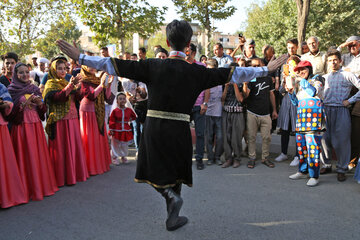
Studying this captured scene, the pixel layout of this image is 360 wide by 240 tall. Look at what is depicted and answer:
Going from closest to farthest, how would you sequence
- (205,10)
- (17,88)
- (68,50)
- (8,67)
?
(68,50)
(17,88)
(8,67)
(205,10)

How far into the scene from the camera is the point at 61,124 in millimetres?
4805

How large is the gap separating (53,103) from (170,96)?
8.79 ft

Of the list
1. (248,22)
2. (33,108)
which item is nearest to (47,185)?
(33,108)

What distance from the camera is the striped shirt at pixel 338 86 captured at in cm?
501

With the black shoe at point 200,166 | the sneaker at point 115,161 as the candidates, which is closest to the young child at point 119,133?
the sneaker at point 115,161

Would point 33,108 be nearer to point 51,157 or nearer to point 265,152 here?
point 51,157

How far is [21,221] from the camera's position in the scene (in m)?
3.54

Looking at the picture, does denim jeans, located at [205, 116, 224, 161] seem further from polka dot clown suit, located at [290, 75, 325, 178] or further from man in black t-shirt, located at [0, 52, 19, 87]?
man in black t-shirt, located at [0, 52, 19, 87]

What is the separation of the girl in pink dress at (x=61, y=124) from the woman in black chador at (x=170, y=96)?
6.51ft

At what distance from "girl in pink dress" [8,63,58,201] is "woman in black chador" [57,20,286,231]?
1.82 m

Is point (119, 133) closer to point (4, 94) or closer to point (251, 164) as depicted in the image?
point (4, 94)

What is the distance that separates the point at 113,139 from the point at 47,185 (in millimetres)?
2074

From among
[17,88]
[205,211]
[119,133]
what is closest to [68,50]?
[17,88]

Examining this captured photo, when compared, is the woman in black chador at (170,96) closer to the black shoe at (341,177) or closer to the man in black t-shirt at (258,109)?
the man in black t-shirt at (258,109)
